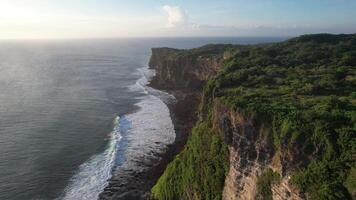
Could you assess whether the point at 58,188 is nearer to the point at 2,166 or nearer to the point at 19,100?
the point at 2,166

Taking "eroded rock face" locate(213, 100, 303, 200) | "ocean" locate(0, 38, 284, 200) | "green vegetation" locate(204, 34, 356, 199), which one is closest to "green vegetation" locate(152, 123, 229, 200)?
"eroded rock face" locate(213, 100, 303, 200)

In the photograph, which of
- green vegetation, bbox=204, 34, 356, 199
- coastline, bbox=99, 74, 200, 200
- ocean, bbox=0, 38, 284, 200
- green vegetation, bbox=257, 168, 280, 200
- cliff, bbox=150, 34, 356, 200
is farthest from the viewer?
ocean, bbox=0, 38, 284, 200

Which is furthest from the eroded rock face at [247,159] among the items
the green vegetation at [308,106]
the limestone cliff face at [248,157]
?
the green vegetation at [308,106]

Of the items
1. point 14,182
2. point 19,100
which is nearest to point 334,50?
point 14,182

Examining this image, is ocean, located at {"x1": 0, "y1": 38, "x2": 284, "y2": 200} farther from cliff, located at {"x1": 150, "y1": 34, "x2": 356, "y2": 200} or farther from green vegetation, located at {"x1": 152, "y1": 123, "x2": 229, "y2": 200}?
cliff, located at {"x1": 150, "y1": 34, "x2": 356, "y2": 200}

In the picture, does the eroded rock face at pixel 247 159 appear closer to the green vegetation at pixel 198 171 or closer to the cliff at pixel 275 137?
the cliff at pixel 275 137

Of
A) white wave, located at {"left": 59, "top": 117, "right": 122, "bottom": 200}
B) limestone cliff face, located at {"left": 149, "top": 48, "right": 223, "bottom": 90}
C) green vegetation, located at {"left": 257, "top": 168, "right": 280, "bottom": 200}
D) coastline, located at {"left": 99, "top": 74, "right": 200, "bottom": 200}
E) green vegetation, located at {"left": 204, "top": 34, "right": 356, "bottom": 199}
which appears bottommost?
coastline, located at {"left": 99, "top": 74, "right": 200, "bottom": 200}

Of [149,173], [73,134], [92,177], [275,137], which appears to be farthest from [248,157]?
[73,134]

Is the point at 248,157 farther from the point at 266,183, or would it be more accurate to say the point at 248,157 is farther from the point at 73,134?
the point at 73,134
